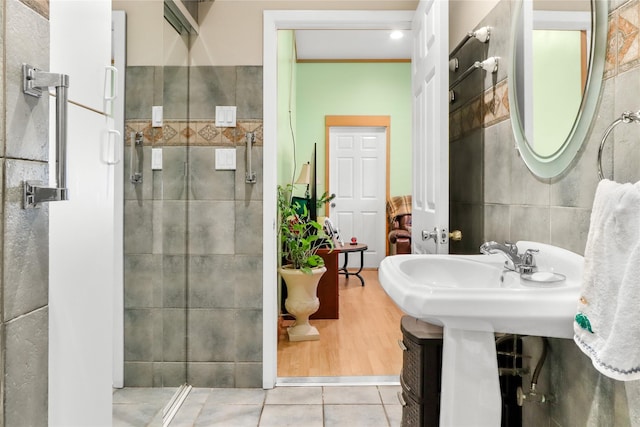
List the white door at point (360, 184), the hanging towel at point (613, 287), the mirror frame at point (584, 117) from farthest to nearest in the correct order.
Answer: the white door at point (360, 184) → the mirror frame at point (584, 117) → the hanging towel at point (613, 287)

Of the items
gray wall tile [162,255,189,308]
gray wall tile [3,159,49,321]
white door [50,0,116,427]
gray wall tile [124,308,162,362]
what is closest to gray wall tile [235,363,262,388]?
gray wall tile [162,255,189,308]

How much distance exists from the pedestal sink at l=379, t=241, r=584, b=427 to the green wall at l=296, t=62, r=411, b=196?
5.09 meters

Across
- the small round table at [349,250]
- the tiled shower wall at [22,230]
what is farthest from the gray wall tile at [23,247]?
the small round table at [349,250]

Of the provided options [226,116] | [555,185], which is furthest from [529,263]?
[226,116]

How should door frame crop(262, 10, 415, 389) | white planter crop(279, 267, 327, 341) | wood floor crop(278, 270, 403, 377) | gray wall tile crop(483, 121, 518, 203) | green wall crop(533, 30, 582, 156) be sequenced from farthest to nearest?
1. white planter crop(279, 267, 327, 341)
2. wood floor crop(278, 270, 403, 377)
3. door frame crop(262, 10, 415, 389)
4. gray wall tile crop(483, 121, 518, 203)
5. green wall crop(533, 30, 582, 156)

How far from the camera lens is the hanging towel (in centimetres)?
84

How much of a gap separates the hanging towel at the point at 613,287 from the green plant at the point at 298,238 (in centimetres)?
246

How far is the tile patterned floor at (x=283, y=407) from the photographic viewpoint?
2.12 metres

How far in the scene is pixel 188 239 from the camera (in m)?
2.55

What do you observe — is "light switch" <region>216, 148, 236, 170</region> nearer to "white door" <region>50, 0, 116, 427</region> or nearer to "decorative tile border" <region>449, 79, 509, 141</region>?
"white door" <region>50, 0, 116, 427</region>

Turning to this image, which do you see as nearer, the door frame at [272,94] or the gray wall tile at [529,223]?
the gray wall tile at [529,223]

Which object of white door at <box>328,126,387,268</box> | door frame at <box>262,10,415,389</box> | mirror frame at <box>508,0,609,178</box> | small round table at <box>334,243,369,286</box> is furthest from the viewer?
white door at <box>328,126,387,268</box>

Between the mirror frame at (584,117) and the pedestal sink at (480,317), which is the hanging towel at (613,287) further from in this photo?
the mirror frame at (584,117)

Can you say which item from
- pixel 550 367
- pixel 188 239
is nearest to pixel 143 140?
pixel 188 239
